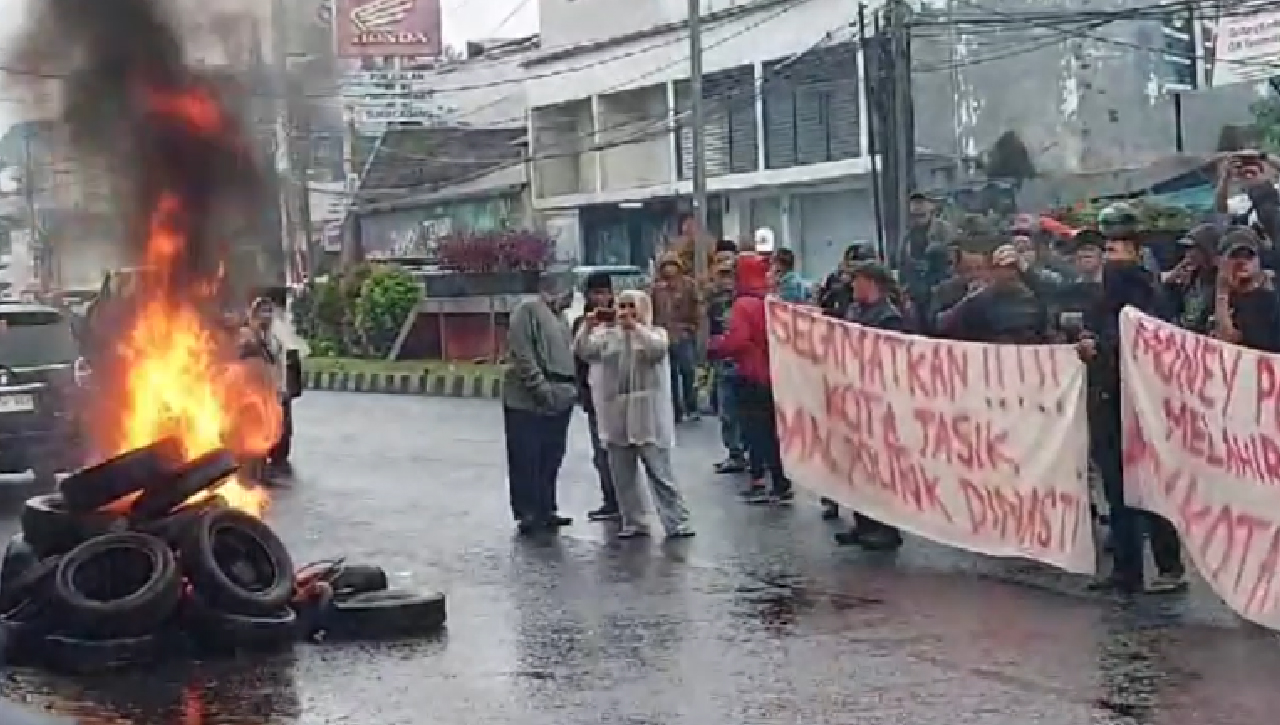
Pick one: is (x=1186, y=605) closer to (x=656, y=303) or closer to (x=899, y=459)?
(x=899, y=459)

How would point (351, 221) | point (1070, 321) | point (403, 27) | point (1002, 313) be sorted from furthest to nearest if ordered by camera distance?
point (351, 221), point (403, 27), point (1070, 321), point (1002, 313)

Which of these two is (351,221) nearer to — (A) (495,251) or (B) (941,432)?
(A) (495,251)

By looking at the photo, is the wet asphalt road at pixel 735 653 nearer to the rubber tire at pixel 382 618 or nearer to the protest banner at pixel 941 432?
the rubber tire at pixel 382 618

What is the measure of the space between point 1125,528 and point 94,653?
466 centimetres

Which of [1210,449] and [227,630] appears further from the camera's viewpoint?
[227,630]

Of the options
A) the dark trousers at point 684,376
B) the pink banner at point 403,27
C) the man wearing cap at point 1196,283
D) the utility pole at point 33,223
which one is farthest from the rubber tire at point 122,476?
the pink banner at point 403,27

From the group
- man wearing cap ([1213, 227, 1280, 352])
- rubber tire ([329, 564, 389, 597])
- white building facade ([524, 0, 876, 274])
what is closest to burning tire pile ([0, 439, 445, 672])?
rubber tire ([329, 564, 389, 597])

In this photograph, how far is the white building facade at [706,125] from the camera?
37.9m

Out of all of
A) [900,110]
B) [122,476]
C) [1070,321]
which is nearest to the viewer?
[122,476]

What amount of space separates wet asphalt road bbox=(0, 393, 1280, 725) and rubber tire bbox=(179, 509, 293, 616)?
254 millimetres

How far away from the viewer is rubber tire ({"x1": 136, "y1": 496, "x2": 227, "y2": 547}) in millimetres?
9133

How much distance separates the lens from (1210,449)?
885 cm

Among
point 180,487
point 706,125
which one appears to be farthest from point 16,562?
point 706,125

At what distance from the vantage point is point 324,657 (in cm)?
905
